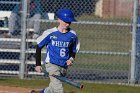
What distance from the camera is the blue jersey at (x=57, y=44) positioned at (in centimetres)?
936

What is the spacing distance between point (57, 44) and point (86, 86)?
3.24 meters

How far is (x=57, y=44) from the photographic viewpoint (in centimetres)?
936

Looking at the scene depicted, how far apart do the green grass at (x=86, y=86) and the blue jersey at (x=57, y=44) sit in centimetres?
244

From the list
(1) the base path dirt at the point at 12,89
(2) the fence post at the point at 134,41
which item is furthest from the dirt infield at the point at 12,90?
(2) the fence post at the point at 134,41

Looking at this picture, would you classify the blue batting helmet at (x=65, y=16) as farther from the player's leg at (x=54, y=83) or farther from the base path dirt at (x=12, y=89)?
the base path dirt at (x=12, y=89)

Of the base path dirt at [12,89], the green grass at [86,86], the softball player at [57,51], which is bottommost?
the green grass at [86,86]

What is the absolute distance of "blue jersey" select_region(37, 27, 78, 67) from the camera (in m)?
9.36

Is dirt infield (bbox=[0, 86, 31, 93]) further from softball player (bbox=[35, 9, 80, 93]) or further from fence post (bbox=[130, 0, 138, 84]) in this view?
fence post (bbox=[130, 0, 138, 84])

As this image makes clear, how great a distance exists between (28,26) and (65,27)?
13.9ft

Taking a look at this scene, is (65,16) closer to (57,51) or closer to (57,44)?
(57,44)

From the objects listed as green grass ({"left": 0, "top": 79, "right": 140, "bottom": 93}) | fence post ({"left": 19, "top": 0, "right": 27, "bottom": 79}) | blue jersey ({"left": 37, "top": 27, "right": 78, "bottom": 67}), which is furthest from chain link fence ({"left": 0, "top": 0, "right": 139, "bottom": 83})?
blue jersey ({"left": 37, "top": 27, "right": 78, "bottom": 67})

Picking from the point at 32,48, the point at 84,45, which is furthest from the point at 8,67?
the point at 84,45

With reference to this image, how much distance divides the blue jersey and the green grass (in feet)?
8.02

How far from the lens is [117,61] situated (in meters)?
15.3
